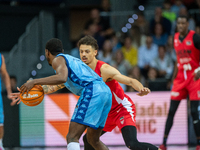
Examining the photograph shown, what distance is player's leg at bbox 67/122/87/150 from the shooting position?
11.8ft

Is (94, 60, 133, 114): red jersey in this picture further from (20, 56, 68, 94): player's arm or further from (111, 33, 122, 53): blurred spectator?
(111, 33, 122, 53): blurred spectator

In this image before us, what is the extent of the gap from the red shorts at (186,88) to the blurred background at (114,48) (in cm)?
124

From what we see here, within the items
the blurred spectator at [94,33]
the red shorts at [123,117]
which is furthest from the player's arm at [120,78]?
the blurred spectator at [94,33]

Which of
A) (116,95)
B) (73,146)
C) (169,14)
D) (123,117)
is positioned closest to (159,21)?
(169,14)

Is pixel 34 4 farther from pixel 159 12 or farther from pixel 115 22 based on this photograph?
pixel 159 12

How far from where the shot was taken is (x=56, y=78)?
3.54m

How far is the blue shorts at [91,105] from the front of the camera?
3.78 metres

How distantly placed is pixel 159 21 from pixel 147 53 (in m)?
1.04

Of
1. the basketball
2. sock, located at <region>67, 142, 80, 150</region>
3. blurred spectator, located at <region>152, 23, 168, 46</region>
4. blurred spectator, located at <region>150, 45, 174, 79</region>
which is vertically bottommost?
sock, located at <region>67, 142, 80, 150</region>

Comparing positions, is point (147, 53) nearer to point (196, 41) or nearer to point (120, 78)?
point (196, 41)

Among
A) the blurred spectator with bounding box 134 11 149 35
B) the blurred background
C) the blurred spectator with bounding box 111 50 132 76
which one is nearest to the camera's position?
the blurred background

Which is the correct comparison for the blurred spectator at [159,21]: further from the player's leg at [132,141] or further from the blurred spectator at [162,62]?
the player's leg at [132,141]

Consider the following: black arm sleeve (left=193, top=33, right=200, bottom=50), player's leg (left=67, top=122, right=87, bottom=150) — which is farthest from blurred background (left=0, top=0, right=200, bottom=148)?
player's leg (left=67, top=122, right=87, bottom=150)

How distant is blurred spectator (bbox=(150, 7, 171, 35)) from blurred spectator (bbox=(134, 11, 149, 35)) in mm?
163
